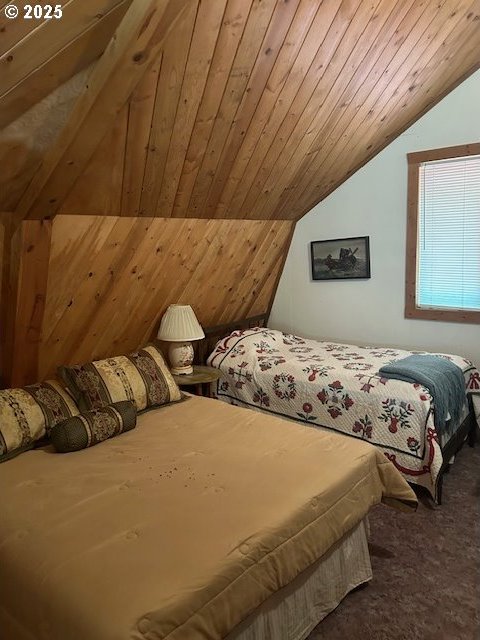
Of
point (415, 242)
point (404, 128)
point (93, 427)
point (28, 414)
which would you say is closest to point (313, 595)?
point (93, 427)

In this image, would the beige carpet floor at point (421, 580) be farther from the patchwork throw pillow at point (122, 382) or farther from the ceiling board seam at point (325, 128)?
the ceiling board seam at point (325, 128)

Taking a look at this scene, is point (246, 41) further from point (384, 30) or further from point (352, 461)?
point (352, 461)

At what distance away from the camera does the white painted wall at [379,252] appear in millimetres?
3607

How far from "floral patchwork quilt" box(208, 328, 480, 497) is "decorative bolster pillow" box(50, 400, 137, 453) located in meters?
1.16

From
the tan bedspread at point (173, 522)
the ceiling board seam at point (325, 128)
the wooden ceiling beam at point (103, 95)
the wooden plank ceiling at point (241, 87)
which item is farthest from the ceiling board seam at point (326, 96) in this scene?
the tan bedspread at point (173, 522)

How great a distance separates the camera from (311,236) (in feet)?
14.3

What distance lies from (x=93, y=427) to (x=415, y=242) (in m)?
2.83

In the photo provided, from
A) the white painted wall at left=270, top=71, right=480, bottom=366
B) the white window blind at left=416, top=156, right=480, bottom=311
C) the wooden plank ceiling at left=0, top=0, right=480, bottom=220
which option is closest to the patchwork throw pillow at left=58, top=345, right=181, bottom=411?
the wooden plank ceiling at left=0, top=0, right=480, bottom=220

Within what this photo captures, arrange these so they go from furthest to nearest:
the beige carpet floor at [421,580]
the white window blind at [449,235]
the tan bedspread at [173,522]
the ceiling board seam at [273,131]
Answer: the white window blind at [449,235]
the ceiling board seam at [273,131]
the beige carpet floor at [421,580]
the tan bedspread at [173,522]

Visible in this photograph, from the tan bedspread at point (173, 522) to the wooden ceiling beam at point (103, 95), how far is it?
126 cm

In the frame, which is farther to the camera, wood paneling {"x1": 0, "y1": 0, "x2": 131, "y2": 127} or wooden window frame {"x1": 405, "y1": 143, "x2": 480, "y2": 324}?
wooden window frame {"x1": 405, "y1": 143, "x2": 480, "y2": 324}

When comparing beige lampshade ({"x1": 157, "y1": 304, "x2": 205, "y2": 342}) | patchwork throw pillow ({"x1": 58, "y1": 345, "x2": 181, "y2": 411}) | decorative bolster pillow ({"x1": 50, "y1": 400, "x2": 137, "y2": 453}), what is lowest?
decorative bolster pillow ({"x1": 50, "y1": 400, "x2": 137, "y2": 453})

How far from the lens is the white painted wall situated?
11.8ft

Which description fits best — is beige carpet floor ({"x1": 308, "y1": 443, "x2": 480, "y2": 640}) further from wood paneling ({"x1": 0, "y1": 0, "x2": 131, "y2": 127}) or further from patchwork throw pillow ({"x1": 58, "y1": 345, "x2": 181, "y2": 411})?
wood paneling ({"x1": 0, "y1": 0, "x2": 131, "y2": 127})
